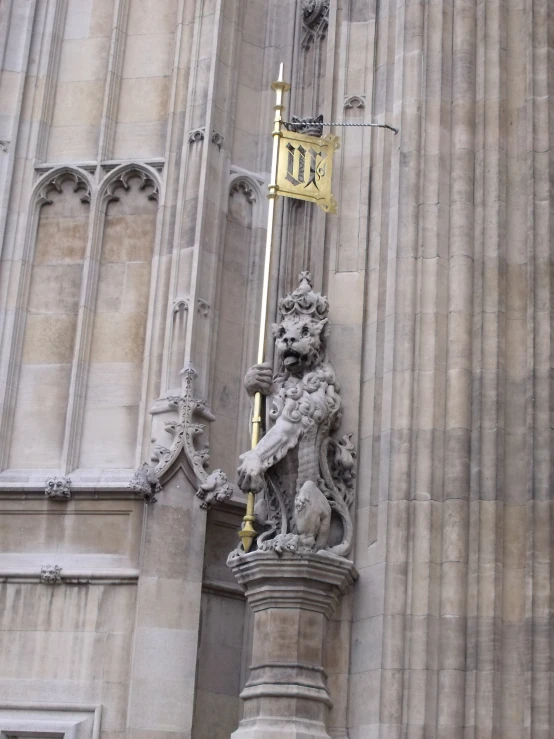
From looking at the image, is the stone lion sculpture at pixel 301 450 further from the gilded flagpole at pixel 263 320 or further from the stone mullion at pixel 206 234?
the stone mullion at pixel 206 234

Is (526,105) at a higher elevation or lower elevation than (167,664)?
higher

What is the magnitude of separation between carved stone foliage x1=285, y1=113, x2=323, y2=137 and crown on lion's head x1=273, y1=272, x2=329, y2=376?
1413 mm

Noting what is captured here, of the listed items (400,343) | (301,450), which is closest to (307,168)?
(400,343)

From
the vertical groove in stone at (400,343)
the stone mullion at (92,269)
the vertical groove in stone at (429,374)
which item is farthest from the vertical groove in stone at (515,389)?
the stone mullion at (92,269)

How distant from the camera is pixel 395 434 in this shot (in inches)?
448

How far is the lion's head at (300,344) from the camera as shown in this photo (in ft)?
38.2

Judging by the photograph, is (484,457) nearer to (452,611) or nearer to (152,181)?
(452,611)

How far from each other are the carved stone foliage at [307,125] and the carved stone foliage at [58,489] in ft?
11.5

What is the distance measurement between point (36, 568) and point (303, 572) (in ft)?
9.85

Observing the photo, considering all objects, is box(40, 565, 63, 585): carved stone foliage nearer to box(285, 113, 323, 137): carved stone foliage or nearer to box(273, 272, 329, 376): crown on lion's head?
box(273, 272, 329, 376): crown on lion's head

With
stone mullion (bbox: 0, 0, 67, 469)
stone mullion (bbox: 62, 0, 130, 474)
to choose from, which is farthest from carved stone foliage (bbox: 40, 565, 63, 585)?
stone mullion (bbox: 0, 0, 67, 469)

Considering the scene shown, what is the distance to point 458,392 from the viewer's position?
1139cm

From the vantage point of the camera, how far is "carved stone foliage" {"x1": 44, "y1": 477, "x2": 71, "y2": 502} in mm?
13141

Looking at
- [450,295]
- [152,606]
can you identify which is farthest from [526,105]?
[152,606]
